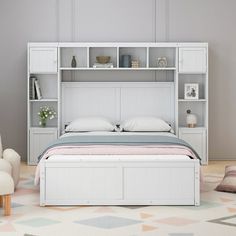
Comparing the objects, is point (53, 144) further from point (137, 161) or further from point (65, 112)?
point (65, 112)

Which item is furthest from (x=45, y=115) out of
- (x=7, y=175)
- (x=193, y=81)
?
(x=7, y=175)

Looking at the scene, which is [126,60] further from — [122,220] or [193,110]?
[122,220]

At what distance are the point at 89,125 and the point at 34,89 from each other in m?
0.99

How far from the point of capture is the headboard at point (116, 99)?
8.31m

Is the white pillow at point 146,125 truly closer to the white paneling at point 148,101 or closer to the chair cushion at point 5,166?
the white paneling at point 148,101

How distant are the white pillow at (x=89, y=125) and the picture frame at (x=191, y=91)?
1.18m

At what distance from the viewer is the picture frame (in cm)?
823

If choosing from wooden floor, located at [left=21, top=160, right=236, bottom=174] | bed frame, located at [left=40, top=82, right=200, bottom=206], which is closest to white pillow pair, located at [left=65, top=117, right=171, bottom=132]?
wooden floor, located at [left=21, top=160, right=236, bottom=174]

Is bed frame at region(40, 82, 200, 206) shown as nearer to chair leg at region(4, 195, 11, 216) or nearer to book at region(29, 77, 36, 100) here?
chair leg at region(4, 195, 11, 216)

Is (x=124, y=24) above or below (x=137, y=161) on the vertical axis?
above

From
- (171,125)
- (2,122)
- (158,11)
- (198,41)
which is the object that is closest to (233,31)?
(198,41)

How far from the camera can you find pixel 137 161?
5.31 meters

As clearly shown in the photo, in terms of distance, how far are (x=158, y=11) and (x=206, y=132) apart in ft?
6.08

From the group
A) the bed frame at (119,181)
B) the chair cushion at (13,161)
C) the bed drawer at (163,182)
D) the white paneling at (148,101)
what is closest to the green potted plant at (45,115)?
the white paneling at (148,101)
